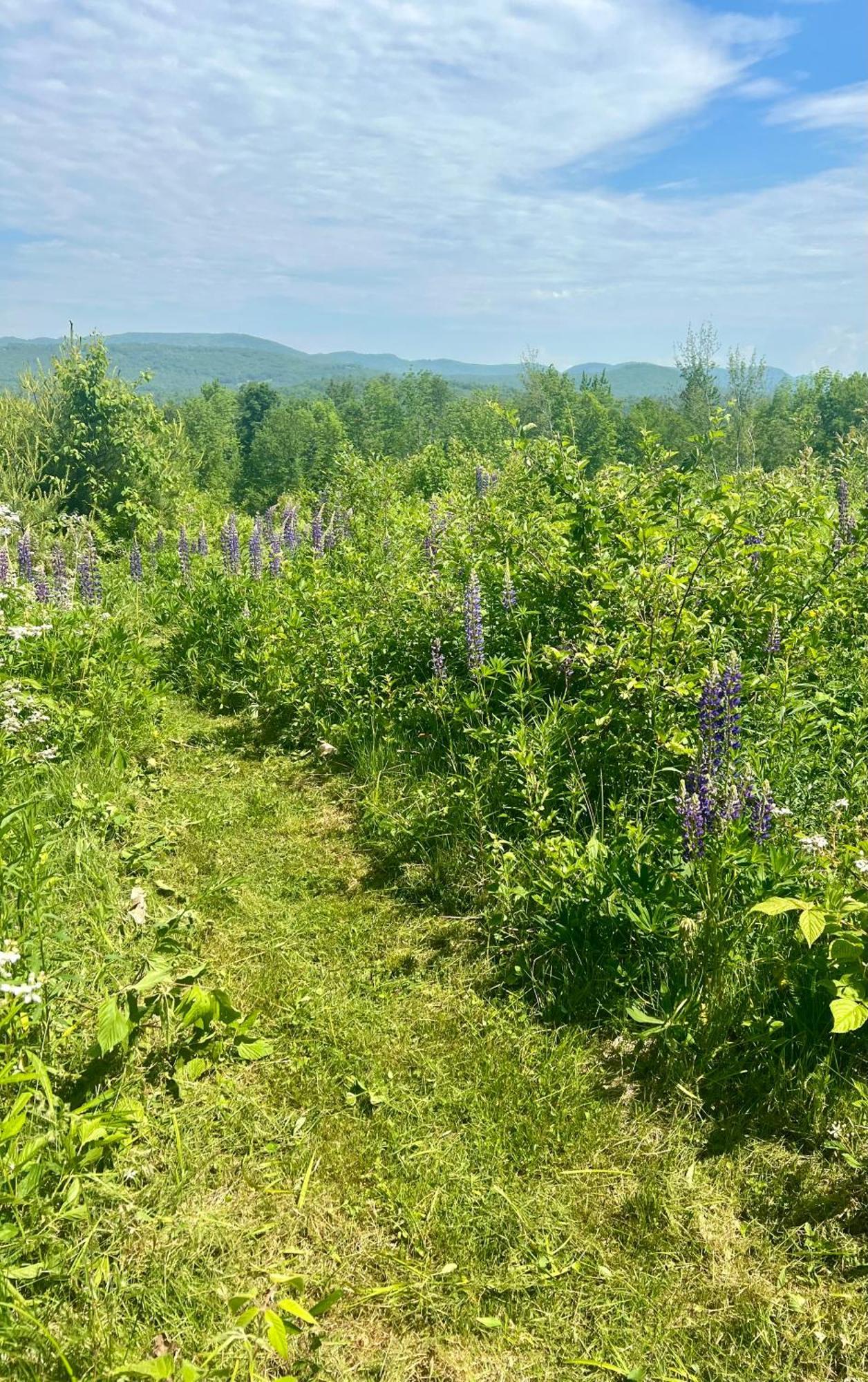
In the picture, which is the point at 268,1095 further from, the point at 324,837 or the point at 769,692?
the point at 769,692

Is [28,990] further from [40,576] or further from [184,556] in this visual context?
[184,556]

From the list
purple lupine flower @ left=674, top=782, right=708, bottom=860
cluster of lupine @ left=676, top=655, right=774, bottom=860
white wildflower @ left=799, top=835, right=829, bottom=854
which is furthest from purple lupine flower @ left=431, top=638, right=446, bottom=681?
white wildflower @ left=799, top=835, right=829, bottom=854

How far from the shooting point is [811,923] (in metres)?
2.56

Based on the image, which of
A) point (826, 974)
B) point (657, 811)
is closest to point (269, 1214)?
point (826, 974)

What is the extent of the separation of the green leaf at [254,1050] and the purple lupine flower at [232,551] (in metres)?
6.07

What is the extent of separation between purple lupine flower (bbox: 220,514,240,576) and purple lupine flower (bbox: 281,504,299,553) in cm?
142

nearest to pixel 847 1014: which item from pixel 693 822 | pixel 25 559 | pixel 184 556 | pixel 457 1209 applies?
pixel 693 822

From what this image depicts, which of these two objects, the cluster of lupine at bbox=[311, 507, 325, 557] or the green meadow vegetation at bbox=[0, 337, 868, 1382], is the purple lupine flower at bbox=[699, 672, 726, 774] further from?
the cluster of lupine at bbox=[311, 507, 325, 557]

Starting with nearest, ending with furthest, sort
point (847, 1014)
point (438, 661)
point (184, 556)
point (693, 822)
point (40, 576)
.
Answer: point (847, 1014) < point (693, 822) < point (438, 661) < point (40, 576) < point (184, 556)

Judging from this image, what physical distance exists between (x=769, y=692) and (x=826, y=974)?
5.42ft

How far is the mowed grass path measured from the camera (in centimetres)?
215

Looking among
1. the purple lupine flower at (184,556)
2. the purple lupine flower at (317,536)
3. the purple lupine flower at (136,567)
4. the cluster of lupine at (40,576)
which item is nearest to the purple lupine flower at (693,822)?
the cluster of lupine at (40,576)

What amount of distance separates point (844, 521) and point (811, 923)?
4.33 m

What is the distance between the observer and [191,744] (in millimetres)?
6215
